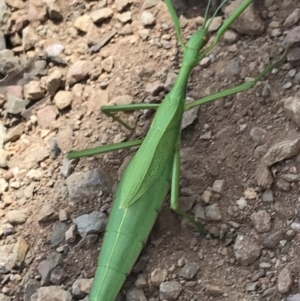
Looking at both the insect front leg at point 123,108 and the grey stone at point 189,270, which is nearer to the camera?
the grey stone at point 189,270

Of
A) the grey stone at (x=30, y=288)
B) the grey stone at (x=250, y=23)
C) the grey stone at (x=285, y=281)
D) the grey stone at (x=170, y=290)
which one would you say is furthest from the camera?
the grey stone at (x=250, y=23)

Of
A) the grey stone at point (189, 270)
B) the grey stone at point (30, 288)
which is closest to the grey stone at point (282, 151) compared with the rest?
the grey stone at point (189, 270)

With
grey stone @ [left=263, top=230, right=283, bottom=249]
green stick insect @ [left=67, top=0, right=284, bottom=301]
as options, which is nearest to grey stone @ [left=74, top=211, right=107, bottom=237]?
green stick insect @ [left=67, top=0, right=284, bottom=301]

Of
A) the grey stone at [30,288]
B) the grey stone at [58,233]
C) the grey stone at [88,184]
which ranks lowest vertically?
the grey stone at [30,288]

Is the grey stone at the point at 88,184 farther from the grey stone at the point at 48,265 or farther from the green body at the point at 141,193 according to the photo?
Result: the grey stone at the point at 48,265

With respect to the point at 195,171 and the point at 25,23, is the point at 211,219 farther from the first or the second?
the point at 25,23

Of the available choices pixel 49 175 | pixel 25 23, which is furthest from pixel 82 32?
pixel 49 175

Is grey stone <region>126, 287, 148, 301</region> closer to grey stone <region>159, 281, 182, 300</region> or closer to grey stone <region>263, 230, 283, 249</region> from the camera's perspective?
grey stone <region>159, 281, 182, 300</region>
